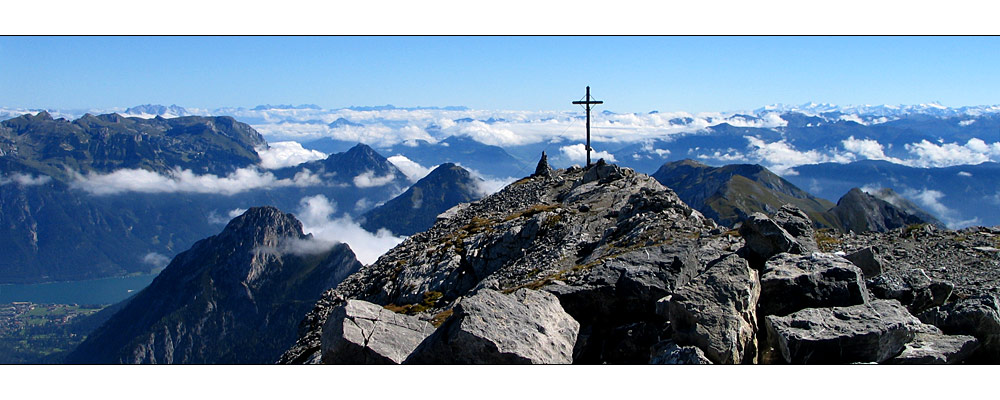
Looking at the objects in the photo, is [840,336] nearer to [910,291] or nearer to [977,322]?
[977,322]

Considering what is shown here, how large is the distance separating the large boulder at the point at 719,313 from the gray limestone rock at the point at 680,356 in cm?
44

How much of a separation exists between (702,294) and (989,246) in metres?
19.0

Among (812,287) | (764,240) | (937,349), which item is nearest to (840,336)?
(937,349)

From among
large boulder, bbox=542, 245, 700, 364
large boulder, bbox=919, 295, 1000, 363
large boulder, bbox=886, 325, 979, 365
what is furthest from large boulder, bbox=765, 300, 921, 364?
large boulder, bbox=542, 245, 700, 364

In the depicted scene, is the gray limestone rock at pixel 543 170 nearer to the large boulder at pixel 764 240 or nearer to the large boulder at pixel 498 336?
the large boulder at pixel 764 240

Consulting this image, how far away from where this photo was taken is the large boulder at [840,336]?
14.3 metres

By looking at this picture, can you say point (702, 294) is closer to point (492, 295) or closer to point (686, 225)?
point (492, 295)

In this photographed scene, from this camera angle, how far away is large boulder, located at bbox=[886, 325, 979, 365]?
14328 mm

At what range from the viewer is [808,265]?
58.4 ft

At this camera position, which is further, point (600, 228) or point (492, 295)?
A: point (600, 228)

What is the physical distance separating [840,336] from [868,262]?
7.45 m

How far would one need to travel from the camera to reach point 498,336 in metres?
14.6

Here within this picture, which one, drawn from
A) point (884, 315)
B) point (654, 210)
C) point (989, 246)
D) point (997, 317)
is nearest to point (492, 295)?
point (884, 315)

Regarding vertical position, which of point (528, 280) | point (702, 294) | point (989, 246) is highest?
point (702, 294)
